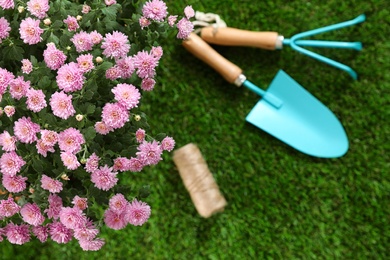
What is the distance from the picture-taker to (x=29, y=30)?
2.93ft

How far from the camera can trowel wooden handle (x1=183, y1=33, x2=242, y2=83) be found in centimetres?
149

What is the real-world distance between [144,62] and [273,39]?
2.16 ft

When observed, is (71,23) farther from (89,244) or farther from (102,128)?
(89,244)

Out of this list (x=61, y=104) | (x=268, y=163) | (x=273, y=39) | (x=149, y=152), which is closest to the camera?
(x=61, y=104)

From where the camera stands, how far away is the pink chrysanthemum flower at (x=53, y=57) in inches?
35.1

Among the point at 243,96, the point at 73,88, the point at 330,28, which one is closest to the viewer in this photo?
the point at 73,88

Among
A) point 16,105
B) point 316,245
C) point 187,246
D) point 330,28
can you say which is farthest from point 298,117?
point 16,105

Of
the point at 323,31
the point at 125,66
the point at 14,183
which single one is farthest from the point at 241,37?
the point at 14,183

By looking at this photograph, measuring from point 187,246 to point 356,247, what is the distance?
22.1 inches

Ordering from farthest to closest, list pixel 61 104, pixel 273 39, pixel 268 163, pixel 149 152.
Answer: pixel 268 163, pixel 273 39, pixel 149 152, pixel 61 104

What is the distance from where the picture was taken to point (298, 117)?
1.56 meters

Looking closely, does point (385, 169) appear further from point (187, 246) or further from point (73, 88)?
point (73, 88)

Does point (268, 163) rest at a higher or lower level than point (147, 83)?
lower

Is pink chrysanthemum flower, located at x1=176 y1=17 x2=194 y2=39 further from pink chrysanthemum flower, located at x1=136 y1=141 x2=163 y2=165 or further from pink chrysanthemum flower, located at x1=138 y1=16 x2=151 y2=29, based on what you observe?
pink chrysanthemum flower, located at x1=136 y1=141 x2=163 y2=165
